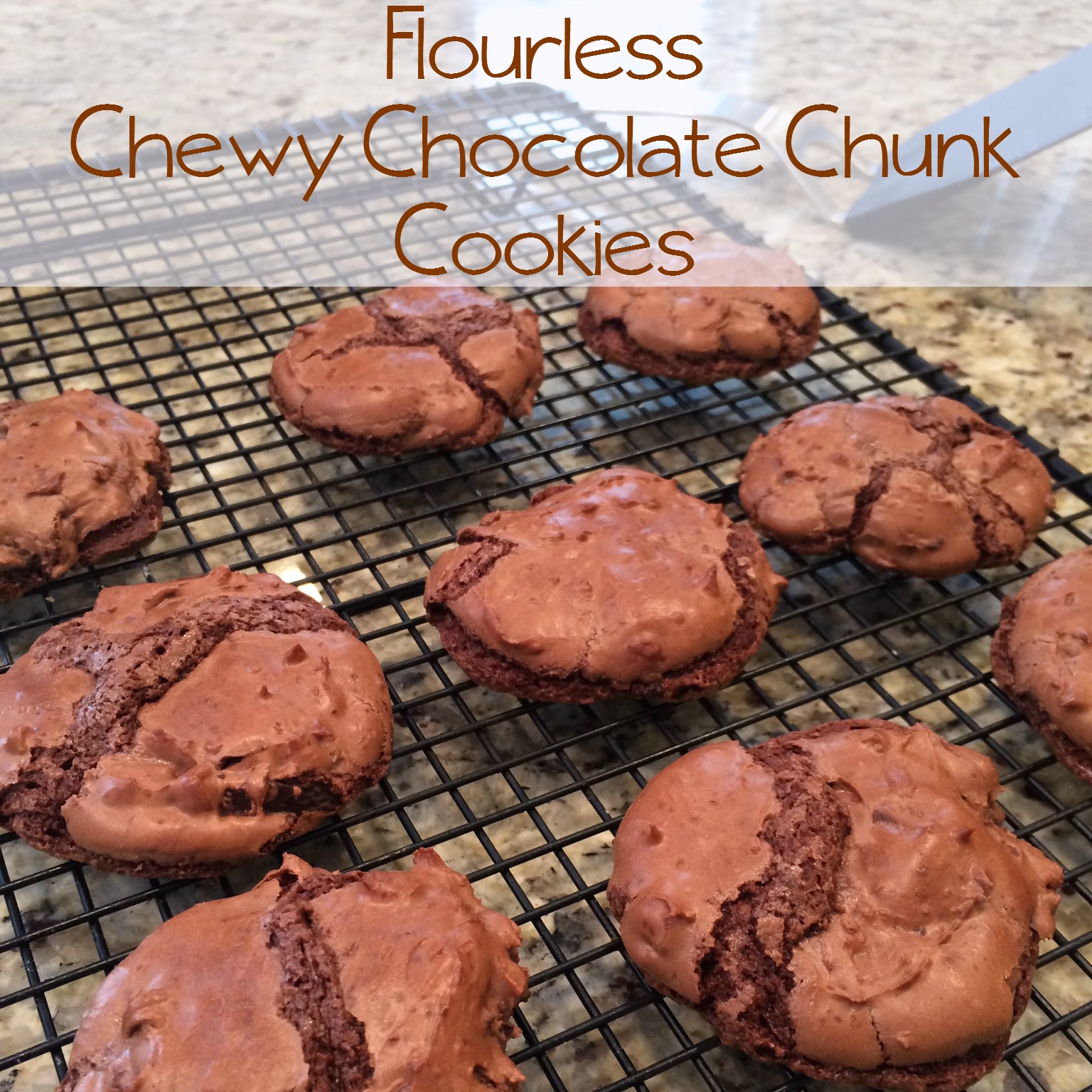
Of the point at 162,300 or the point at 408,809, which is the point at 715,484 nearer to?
the point at 408,809

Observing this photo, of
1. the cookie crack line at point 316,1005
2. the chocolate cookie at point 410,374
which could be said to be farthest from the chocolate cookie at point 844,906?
the chocolate cookie at point 410,374

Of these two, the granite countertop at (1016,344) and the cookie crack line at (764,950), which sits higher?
the cookie crack line at (764,950)

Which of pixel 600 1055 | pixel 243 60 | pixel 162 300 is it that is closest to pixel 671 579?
pixel 600 1055

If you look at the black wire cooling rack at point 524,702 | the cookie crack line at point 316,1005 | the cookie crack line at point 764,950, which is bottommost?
the black wire cooling rack at point 524,702

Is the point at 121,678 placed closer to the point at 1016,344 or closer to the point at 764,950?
the point at 764,950

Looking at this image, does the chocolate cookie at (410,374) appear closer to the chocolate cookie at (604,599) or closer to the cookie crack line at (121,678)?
the chocolate cookie at (604,599)

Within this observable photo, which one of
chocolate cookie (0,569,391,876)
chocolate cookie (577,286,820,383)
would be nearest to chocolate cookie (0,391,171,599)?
chocolate cookie (0,569,391,876)
